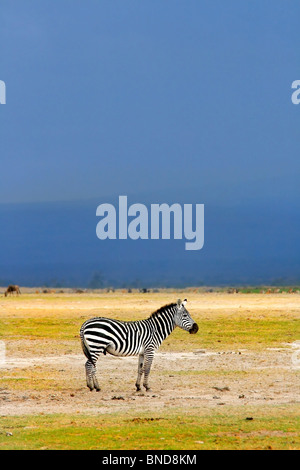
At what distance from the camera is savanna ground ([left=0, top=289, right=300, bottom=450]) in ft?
43.0

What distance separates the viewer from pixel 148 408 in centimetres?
1611

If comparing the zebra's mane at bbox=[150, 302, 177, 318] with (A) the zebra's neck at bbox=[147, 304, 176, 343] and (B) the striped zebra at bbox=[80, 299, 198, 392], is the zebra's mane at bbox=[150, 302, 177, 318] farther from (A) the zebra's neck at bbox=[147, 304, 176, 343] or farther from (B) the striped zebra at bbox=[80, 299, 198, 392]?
(B) the striped zebra at bbox=[80, 299, 198, 392]

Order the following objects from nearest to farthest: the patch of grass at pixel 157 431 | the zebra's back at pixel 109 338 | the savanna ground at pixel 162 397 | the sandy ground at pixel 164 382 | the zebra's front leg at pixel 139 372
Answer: the patch of grass at pixel 157 431 < the savanna ground at pixel 162 397 < the sandy ground at pixel 164 382 < the zebra's back at pixel 109 338 < the zebra's front leg at pixel 139 372

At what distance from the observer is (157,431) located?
1353cm

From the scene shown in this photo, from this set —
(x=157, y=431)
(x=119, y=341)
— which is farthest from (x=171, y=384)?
(x=157, y=431)

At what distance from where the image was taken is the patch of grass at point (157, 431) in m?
12.6

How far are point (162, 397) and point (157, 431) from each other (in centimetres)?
382

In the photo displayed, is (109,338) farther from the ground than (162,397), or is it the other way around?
(109,338)

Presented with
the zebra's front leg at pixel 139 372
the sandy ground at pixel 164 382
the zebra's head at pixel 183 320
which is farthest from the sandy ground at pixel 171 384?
the zebra's head at pixel 183 320

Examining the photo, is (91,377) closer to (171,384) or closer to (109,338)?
(109,338)

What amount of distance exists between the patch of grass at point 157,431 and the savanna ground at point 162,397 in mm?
16

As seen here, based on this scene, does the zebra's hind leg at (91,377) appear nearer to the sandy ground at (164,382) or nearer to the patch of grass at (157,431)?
the sandy ground at (164,382)

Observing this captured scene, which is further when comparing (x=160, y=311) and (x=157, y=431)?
(x=160, y=311)
